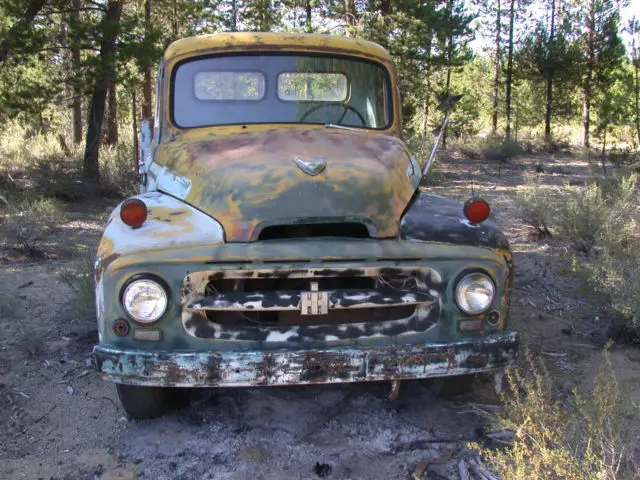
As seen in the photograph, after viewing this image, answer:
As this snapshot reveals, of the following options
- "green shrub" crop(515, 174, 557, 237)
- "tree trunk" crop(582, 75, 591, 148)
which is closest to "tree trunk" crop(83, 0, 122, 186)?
"green shrub" crop(515, 174, 557, 237)

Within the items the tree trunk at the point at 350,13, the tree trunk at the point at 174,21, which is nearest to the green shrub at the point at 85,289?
the tree trunk at the point at 350,13

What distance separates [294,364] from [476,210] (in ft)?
3.90

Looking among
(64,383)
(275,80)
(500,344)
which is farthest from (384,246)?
(64,383)

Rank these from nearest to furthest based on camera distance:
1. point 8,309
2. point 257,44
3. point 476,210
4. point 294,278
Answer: point 294,278
point 476,210
point 257,44
point 8,309

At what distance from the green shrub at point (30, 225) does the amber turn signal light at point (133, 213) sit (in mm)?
4690

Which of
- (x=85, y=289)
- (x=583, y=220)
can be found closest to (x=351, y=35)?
(x=583, y=220)

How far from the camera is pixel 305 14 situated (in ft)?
60.2

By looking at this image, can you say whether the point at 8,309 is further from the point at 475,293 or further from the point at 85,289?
the point at 475,293

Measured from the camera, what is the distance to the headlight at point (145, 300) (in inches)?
100

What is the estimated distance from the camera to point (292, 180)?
2.92 metres

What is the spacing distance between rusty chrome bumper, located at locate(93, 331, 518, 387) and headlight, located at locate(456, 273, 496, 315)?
0.15m

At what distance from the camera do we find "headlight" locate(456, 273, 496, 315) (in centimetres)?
271

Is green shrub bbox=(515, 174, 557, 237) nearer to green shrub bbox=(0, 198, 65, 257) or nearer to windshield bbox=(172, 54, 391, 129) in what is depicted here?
windshield bbox=(172, 54, 391, 129)

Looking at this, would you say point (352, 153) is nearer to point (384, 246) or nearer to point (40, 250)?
point (384, 246)
